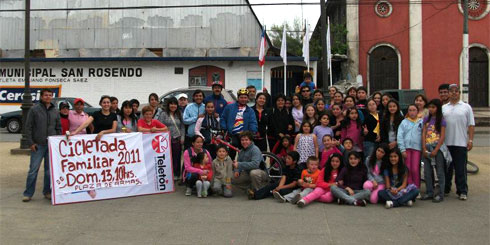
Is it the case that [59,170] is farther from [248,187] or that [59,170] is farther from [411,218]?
[411,218]

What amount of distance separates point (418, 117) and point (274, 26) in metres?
49.4

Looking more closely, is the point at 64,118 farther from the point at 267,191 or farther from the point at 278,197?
the point at 278,197

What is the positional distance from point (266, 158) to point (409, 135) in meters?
2.54

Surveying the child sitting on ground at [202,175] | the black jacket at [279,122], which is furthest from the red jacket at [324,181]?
the child sitting on ground at [202,175]

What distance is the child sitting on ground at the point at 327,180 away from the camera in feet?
23.0

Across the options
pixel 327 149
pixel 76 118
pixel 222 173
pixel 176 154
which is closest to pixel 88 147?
pixel 76 118

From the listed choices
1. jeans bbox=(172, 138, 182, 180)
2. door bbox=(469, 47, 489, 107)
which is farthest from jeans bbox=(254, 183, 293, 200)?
door bbox=(469, 47, 489, 107)

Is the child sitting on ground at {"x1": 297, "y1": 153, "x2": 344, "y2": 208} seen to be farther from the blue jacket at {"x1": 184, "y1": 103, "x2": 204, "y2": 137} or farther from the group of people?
the blue jacket at {"x1": 184, "y1": 103, "x2": 204, "y2": 137}

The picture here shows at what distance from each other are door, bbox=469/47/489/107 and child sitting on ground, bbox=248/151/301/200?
22756 mm

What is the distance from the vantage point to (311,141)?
7848 millimetres

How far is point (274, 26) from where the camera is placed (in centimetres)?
5566

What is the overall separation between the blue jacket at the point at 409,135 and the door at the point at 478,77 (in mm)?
21835

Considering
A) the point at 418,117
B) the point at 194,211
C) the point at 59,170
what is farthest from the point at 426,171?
the point at 59,170

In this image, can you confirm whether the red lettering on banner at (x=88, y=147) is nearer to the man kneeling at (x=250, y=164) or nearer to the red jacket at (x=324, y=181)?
the man kneeling at (x=250, y=164)
